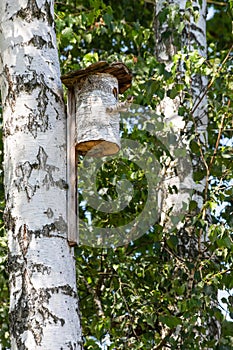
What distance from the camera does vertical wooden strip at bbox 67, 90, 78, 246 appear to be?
2.16 metres

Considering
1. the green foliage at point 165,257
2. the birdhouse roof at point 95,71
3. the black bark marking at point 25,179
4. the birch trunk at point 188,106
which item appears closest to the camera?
the black bark marking at point 25,179

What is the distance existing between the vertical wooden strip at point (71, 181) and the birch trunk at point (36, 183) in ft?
0.07

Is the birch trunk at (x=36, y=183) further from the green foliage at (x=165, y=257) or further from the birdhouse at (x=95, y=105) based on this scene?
the green foliage at (x=165, y=257)

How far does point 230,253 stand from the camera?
290cm

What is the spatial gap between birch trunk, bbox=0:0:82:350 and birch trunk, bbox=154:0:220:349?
92 centimetres

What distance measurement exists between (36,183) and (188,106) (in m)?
1.50

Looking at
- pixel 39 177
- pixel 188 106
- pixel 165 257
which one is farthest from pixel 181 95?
pixel 39 177

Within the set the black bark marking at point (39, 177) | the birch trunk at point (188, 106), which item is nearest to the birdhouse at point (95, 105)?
the black bark marking at point (39, 177)

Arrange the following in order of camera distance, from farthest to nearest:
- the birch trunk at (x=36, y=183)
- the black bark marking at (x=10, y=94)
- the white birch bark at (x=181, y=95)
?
1. the white birch bark at (x=181, y=95)
2. the black bark marking at (x=10, y=94)
3. the birch trunk at (x=36, y=183)

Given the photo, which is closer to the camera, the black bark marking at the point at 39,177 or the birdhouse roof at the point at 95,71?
the black bark marking at the point at 39,177

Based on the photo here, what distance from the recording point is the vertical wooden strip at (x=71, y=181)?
216 centimetres

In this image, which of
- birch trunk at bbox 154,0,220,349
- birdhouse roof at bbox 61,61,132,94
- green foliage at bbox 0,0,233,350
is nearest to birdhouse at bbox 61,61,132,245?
birdhouse roof at bbox 61,61,132,94

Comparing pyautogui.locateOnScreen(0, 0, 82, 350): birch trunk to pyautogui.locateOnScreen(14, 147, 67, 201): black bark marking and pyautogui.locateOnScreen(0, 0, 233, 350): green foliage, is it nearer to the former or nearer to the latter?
pyautogui.locateOnScreen(14, 147, 67, 201): black bark marking

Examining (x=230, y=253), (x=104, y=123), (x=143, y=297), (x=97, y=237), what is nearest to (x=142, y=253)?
(x=97, y=237)
